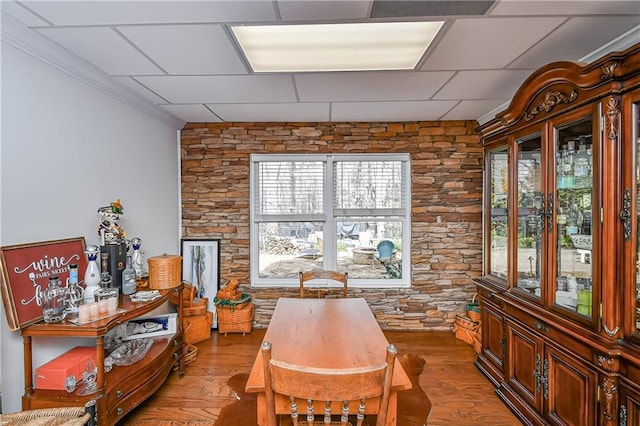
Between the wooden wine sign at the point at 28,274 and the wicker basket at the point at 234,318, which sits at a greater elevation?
the wooden wine sign at the point at 28,274

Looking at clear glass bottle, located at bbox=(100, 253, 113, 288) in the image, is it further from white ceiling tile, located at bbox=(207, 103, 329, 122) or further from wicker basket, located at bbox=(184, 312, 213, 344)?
white ceiling tile, located at bbox=(207, 103, 329, 122)

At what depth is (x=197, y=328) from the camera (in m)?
3.38

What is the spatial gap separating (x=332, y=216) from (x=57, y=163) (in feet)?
8.53

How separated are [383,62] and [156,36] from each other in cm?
147

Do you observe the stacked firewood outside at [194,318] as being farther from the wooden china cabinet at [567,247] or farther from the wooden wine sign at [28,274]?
the wooden china cabinet at [567,247]

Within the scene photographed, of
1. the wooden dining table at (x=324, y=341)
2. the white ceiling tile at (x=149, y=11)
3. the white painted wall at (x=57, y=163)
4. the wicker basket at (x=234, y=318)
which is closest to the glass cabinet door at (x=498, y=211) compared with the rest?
the wooden dining table at (x=324, y=341)

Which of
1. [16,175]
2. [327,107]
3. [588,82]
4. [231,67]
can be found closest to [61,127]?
[16,175]

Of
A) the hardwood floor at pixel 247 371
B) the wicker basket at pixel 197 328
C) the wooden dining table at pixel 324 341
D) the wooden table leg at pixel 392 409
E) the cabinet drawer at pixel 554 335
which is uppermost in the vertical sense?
the wooden dining table at pixel 324 341

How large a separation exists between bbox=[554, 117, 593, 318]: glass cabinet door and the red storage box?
9.76 feet

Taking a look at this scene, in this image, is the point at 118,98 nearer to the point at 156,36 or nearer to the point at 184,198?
the point at 156,36

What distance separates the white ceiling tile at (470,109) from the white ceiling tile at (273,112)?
4.43 ft

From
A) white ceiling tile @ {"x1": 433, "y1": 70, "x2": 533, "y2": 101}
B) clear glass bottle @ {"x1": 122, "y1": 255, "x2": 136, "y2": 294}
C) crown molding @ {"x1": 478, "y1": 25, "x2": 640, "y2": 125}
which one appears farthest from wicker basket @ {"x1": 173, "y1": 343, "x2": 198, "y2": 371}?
crown molding @ {"x1": 478, "y1": 25, "x2": 640, "y2": 125}

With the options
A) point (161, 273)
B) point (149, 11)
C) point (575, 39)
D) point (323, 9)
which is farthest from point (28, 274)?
point (575, 39)

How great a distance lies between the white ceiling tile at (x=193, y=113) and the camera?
10.2ft
